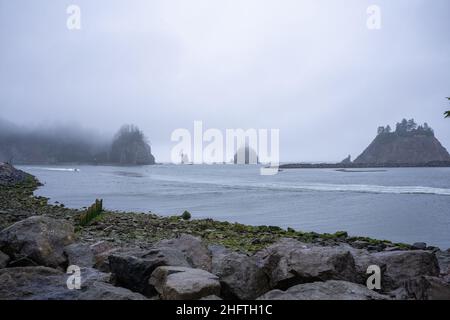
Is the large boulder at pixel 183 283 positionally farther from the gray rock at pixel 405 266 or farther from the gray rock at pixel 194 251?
the gray rock at pixel 405 266

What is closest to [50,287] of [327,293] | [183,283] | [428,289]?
[183,283]

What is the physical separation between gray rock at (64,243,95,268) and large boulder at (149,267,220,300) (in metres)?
2.79

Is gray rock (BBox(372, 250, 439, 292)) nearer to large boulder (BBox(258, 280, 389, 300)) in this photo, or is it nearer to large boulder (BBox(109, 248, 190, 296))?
large boulder (BBox(258, 280, 389, 300))

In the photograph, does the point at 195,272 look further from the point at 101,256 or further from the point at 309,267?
the point at 101,256

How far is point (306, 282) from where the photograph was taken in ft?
22.3

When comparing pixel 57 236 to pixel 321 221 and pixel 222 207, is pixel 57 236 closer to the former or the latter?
pixel 321 221

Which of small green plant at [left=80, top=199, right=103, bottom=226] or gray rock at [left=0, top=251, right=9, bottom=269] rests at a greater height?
gray rock at [left=0, top=251, right=9, bottom=269]

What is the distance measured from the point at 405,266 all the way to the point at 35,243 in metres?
8.43

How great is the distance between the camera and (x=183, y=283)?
5.89 m

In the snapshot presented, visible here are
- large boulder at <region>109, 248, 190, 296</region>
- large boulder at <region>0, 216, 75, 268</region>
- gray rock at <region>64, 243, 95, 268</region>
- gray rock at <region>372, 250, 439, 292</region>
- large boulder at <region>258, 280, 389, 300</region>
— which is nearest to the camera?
large boulder at <region>258, 280, 389, 300</region>

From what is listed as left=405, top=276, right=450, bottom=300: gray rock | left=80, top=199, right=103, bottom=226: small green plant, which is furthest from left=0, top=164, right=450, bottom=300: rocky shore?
left=80, top=199, right=103, bottom=226: small green plant

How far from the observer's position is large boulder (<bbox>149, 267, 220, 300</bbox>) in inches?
226
